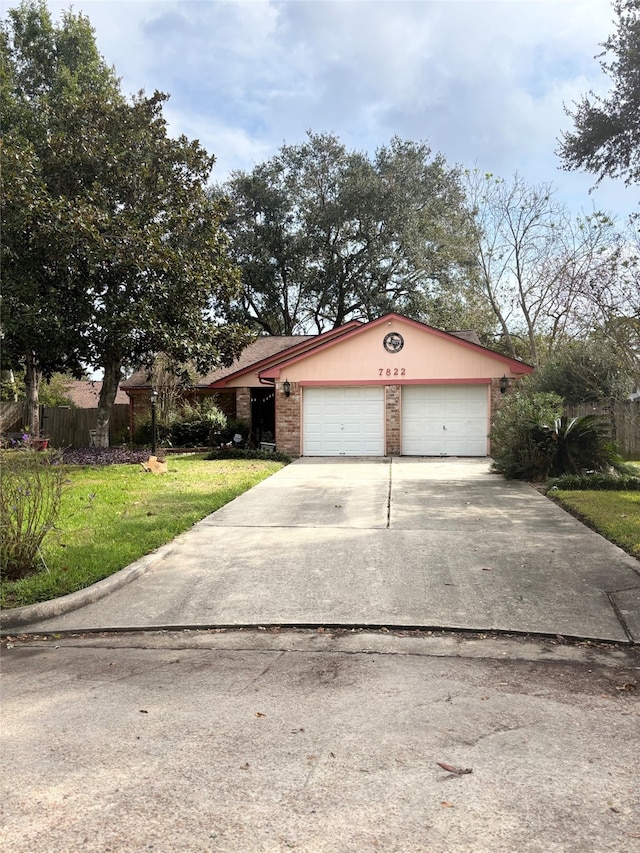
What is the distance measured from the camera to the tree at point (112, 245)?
1493 cm

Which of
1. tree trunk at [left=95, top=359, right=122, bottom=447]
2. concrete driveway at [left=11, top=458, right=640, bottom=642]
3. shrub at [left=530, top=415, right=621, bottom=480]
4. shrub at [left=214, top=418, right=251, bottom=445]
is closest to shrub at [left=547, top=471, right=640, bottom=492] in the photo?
shrub at [left=530, top=415, right=621, bottom=480]

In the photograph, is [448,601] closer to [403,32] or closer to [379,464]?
[403,32]

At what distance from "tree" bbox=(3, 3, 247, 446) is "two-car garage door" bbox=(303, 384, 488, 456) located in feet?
11.3

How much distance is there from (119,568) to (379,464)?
10694 millimetres

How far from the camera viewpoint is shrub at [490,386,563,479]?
12.3 meters

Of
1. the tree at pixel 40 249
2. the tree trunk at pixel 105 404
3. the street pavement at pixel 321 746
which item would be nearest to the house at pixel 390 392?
the tree trunk at pixel 105 404

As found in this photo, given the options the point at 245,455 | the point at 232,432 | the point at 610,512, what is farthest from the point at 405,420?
the point at 610,512

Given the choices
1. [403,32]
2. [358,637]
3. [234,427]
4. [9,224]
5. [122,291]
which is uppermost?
[403,32]

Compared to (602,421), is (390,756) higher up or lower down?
lower down

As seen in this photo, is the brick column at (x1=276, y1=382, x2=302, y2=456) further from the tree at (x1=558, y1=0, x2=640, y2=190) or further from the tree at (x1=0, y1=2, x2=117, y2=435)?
the tree at (x1=558, y1=0, x2=640, y2=190)

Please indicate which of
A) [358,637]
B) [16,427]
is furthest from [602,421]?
[16,427]

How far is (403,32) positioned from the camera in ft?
29.9

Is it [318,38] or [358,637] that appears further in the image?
[318,38]

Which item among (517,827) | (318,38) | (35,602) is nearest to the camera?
(517,827)
